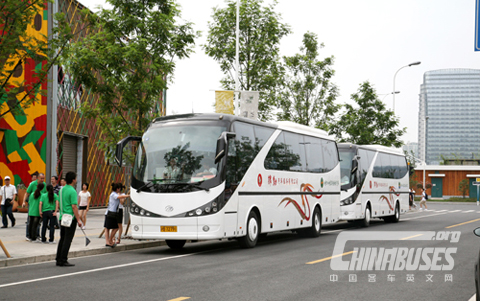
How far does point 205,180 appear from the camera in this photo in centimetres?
1440

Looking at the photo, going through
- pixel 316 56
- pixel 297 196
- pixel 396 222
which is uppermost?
pixel 316 56

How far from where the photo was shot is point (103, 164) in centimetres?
3994

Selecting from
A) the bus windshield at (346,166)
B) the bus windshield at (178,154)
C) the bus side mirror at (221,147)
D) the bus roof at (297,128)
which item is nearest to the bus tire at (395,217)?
the bus windshield at (346,166)

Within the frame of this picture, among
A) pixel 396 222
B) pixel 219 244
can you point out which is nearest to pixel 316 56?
pixel 396 222

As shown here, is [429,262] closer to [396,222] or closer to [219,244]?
[219,244]

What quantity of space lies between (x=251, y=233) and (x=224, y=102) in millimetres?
9514

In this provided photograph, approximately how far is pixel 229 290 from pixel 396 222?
75.6 feet

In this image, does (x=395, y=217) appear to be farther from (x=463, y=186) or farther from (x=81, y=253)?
(x=463, y=186)

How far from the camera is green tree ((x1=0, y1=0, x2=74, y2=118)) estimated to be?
1303 centimetres

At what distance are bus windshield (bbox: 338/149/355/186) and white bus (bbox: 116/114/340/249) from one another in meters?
8.22

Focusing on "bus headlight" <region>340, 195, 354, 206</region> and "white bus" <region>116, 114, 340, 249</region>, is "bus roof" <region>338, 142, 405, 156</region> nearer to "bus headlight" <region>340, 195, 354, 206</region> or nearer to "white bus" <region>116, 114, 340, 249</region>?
"bus headlight" <region>340, 195, 354, 206</region>

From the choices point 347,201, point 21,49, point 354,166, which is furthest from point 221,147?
point 354,166

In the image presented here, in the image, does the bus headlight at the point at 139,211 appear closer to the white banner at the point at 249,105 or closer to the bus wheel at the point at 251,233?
the bus wheel at the point at 251,233

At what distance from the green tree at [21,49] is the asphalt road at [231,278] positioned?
12.9 ft
